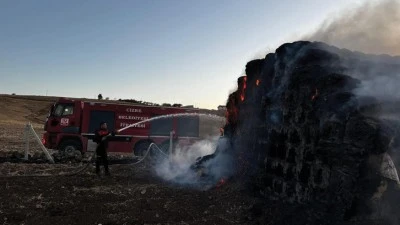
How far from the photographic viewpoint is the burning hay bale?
6570 millimetres

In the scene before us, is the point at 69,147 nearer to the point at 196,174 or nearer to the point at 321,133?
the point at 196,174

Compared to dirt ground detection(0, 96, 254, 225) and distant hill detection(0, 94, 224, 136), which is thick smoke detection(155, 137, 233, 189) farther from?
distant hill detection(0, 94, 224, 136)

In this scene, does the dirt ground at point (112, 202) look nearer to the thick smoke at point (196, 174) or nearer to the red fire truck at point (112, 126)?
the thick smoke at point (196, 174)

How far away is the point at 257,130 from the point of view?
10.6 m

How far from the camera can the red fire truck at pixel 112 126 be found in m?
18.2

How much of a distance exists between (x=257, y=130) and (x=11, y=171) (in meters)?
8.02

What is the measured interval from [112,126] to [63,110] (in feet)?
7.94

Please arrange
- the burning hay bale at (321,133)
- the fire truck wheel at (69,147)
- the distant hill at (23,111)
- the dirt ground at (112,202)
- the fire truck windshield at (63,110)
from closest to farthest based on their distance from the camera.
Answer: the burning hay bale at (321,133) < the dirt ground at (112,202) < the fire truck wheel at (69,147) < the fire truck windshield at (63,110) < the distant hill at (23,111)

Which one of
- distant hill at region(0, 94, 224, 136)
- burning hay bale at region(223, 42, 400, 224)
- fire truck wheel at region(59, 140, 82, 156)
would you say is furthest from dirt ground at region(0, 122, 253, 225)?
distant hill at region(0, 94, 224, 136)

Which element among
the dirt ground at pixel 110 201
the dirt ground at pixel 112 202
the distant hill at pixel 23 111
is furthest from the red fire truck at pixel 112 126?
the distant hill at pixel 23 111

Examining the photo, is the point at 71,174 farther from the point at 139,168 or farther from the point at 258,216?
the point at 258,216

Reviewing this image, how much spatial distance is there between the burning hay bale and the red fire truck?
900 cm

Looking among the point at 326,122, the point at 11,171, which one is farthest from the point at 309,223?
the point at 11,171

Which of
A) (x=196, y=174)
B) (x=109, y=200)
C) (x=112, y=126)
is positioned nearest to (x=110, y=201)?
(x=109, y=200)
